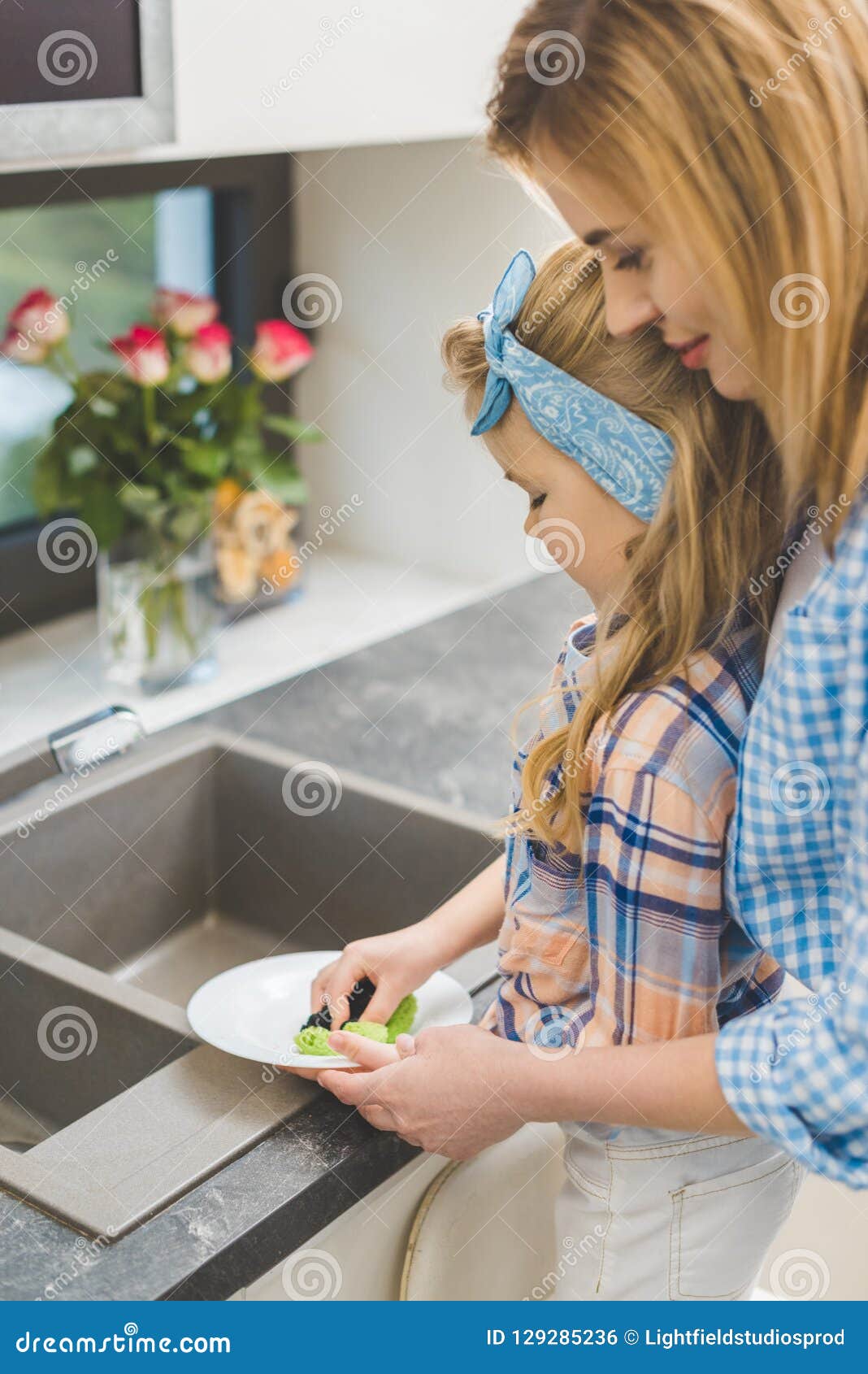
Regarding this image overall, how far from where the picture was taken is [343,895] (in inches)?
54.1

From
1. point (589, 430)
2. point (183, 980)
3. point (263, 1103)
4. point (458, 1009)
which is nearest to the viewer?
point (589, 430)

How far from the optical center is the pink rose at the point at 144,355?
1.54 m

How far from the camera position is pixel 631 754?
801 mm

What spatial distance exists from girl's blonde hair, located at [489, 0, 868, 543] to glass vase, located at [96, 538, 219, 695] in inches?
38.2

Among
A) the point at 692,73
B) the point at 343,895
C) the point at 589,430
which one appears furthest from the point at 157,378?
the point at 692,73

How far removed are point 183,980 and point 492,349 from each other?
737 mm

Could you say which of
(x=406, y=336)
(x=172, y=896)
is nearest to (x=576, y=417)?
(x=172, y=896)

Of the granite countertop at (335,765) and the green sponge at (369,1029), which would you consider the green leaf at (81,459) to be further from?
the green sponge at (369,1029)

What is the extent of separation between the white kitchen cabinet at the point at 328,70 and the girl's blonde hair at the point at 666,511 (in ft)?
1.46

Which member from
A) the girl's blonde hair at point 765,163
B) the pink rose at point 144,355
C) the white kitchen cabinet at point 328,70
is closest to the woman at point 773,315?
the girl's blonde hair at point 765,163

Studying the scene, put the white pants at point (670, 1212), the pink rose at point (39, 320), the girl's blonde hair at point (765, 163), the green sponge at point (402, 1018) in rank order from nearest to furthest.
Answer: the girl's blonde hair at point (765, 163), the white pants at point (670, 1212), the green sponge at point (402, 1018), the pink rose at point (39, 320)

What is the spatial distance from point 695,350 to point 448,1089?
45cm

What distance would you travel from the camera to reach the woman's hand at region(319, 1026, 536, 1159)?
85 cm
